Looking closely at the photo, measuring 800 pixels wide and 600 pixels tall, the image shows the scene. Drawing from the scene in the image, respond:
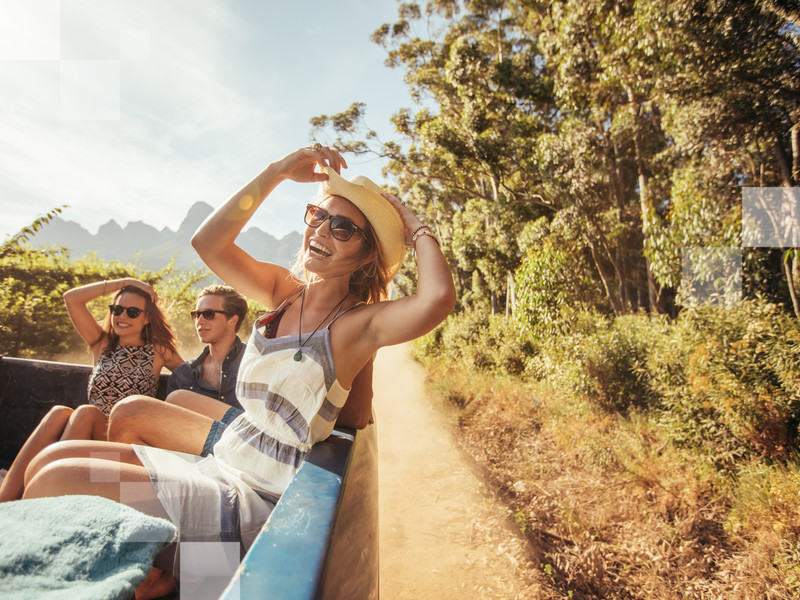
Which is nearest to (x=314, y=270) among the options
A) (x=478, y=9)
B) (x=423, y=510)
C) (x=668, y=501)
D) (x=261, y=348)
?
(x=261, y=348)

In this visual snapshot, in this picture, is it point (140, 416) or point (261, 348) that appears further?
point (140, 416)

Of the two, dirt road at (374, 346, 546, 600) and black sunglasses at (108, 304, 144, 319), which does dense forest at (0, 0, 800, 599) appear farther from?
black sunglasses at (108, 304, 144, 319)

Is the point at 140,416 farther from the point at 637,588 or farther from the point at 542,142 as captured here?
the point at 542,142

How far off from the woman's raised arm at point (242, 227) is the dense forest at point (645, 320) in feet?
8.78

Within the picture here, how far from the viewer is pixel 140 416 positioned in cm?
166

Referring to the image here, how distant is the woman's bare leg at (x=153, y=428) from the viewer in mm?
1633

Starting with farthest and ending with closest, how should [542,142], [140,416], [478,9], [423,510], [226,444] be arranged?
[478,9], [542,142], [423,510], [140,416], [226,444]

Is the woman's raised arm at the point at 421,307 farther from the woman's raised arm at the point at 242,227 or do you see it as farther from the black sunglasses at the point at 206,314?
the black sunglasses at the point at 206,314

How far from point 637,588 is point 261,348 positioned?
2831 millimetres

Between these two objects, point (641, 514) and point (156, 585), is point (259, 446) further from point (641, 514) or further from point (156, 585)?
point (641, 514)

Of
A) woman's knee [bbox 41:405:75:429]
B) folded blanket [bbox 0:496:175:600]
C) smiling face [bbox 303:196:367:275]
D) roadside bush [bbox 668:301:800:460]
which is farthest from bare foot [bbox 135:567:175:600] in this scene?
roadside bush [bbox 668:301:800:460]

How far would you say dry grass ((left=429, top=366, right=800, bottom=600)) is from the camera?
8.32ft

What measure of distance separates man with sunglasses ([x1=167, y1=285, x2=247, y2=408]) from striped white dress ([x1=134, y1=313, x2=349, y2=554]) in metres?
1.30

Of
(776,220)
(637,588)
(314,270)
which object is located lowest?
(637,588)
